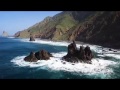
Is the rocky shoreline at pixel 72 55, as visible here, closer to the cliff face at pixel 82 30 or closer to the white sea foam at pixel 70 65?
the white sea foam at pixel 70 65

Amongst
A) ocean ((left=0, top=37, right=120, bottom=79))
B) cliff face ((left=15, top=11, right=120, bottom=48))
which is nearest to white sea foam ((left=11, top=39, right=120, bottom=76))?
ocean ((left=0, top=37, right=120, bottom=79))

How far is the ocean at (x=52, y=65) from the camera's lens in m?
9.21

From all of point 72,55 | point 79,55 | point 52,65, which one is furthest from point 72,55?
point 52,65

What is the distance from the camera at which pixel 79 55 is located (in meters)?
12.1

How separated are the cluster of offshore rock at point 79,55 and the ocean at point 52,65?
245mm

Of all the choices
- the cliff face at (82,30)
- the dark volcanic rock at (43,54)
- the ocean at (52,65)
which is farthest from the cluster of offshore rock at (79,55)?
the dark volcanic rock at (43,54)

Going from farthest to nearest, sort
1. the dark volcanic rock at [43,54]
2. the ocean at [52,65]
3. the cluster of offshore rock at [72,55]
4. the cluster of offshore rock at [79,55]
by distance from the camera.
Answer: the cluster of offshore rock at [79,55] < the cluster of offshore rock at [72,55] < the dark volcanic rock at [43,54] < the ocean at [52,65]

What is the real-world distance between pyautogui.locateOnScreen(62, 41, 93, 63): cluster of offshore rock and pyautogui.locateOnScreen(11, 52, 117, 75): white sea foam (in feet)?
0.93

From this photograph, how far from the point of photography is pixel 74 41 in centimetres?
1120

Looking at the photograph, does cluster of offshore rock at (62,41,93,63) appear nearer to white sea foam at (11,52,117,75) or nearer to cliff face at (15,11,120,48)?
white sea foam at (11,52,117,75)

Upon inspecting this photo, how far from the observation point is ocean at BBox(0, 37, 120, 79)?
9.21 metres

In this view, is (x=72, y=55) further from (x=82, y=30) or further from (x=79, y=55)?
(x=82, y=30)

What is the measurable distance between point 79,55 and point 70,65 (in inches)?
65.1
